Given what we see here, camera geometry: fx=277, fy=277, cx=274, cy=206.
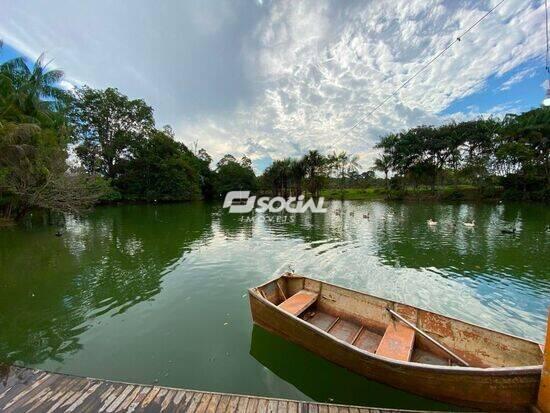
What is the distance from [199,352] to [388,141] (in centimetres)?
5574

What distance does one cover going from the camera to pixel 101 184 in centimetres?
2436

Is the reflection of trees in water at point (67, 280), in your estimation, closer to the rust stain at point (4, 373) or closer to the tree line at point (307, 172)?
the rust stain at point (4, 373)

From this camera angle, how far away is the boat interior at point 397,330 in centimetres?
434

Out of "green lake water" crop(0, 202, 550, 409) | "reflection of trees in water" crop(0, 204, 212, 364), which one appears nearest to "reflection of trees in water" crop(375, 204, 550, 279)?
"green lake water" crop(0, 202, 550, 409)

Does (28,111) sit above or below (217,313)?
above

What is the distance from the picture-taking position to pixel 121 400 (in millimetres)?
3693

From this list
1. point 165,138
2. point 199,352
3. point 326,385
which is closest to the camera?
point 326,385

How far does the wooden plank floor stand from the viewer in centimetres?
354

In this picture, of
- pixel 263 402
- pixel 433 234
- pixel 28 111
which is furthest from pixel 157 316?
pixel 28 111

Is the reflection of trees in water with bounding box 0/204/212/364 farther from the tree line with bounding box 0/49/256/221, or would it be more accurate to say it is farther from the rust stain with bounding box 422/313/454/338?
the rust stain with bounding box 422/313/454/338

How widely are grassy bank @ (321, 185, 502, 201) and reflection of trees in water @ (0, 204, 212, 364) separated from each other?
4333 cm

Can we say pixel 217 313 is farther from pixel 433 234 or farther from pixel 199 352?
pixel 433 234

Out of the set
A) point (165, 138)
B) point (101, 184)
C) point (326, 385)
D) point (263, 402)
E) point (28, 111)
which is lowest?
point (326, 385)

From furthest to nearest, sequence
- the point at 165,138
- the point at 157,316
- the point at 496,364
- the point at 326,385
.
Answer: the point at 165,138
the point at 157,316
the point at 326,385
the point at 496,364
